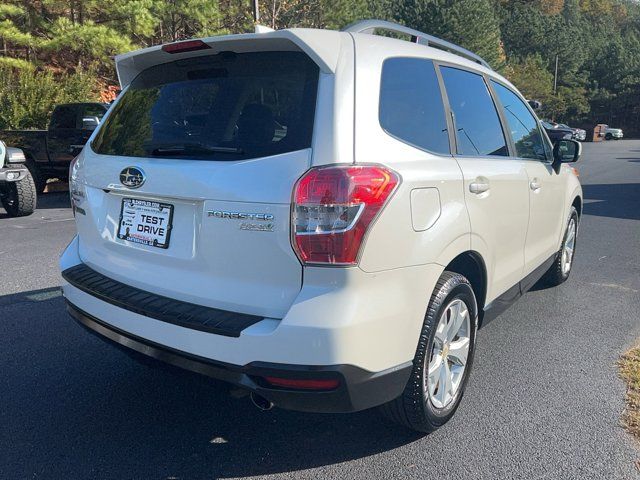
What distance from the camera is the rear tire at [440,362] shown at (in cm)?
254

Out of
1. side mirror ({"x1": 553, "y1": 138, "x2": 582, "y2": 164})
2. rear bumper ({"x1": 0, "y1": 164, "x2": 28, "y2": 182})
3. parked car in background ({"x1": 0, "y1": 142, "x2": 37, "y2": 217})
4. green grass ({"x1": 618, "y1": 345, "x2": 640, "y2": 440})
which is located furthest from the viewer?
parked car in background ({"x1": 0, "y1": 142, "x2": 37, "y2": 217})

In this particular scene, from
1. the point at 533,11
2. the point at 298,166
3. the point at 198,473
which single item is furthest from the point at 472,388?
the point at 533,11

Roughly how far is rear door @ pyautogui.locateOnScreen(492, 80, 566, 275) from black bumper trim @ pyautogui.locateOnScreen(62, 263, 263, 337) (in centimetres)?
227

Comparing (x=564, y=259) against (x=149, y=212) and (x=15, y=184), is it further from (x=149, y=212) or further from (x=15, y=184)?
(x=15, y=184)

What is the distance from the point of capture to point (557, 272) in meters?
5.20

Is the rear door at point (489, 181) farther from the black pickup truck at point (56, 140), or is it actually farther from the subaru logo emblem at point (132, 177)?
the black pickup truck at point (56, 140)

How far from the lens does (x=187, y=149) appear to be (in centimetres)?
252

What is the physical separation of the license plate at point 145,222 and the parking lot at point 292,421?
1.88 feet

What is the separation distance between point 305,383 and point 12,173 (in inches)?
307

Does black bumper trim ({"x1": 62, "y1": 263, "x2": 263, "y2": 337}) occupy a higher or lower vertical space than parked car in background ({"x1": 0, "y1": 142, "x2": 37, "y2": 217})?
higher

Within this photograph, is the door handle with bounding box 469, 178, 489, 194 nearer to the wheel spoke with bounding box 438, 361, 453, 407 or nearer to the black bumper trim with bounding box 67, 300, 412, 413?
the wheel spoke with bounding box 438, 361, 453, 407

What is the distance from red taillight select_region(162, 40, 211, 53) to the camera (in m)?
2.66

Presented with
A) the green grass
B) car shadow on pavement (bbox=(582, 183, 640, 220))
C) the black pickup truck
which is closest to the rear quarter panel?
the green grass

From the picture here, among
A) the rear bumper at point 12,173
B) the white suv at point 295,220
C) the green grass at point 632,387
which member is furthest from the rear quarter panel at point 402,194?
the rear bumper at point 12,173
